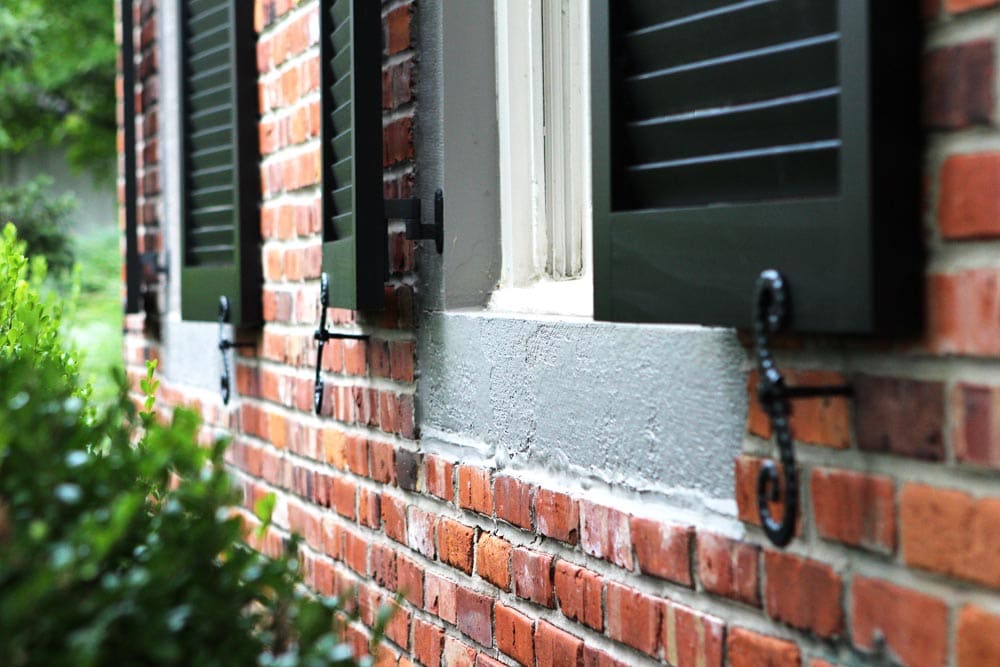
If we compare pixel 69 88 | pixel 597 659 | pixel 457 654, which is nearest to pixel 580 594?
pixel 597 659

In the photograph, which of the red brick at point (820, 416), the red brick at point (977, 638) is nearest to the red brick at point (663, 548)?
the red brick at point (820, 416)

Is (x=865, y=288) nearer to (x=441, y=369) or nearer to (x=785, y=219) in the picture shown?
(x=785, y=219)

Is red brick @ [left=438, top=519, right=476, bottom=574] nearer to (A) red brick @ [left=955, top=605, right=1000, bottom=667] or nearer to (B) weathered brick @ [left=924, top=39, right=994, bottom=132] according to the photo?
(A) red brick @ [left=955, top=605, right=1000, bottom=667]

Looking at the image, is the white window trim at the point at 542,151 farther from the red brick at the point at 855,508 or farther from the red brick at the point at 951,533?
the red brick at the point at 951,533

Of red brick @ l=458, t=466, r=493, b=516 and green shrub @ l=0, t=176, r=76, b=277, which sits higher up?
green shrub @ l=0, t=176, r=76, b=277

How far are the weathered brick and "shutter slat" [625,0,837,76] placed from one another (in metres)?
0.13

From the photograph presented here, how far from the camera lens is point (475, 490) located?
2389 millimetres

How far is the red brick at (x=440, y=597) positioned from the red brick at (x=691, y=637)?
76cm

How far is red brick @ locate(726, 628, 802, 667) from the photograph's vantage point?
5.08 ft

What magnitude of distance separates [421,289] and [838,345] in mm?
1255

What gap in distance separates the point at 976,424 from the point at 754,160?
1.34 feet

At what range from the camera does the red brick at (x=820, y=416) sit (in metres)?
1.46

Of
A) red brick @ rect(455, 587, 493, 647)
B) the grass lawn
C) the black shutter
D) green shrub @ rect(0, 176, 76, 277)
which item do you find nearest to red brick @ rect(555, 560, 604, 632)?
red brick @ rect(455, 587, 493, 647)

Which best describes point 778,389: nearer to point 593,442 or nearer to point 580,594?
point 593,442
